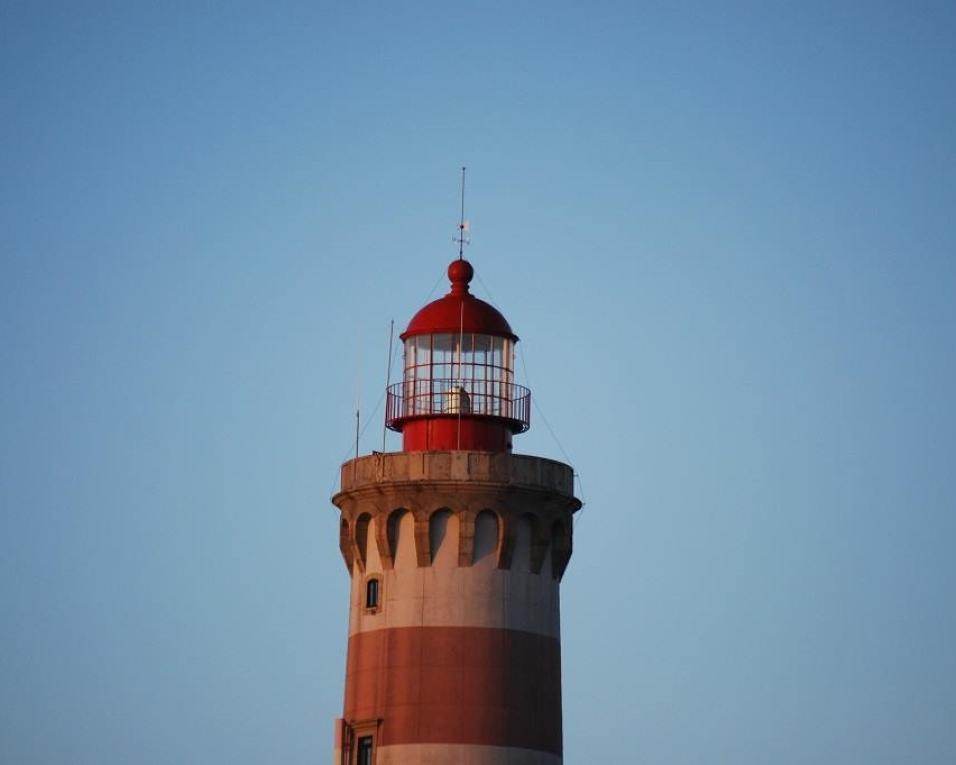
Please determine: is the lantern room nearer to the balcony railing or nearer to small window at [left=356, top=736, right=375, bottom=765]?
the balcony railing

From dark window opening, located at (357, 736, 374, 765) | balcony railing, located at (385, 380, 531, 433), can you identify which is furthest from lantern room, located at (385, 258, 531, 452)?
dark window opening, located at (357, 736, 374, 765)

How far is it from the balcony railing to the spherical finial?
2345 mm

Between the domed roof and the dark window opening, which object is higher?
the domed roof

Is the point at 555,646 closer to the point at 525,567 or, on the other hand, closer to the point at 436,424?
the point at 525,567

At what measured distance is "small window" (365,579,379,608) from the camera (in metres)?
50.7

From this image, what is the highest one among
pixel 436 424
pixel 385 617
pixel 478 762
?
pixel 436 424

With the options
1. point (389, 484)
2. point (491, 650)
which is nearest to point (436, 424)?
point (389, 484)

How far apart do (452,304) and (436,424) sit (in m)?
2.83

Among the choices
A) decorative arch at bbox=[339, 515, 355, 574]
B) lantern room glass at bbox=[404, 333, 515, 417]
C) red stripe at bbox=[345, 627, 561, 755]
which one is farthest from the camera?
lantern room glass at bbox=[404, 333, 515, 417]

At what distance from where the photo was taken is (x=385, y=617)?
165 feet

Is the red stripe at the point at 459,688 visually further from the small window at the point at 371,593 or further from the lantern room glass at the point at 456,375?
the lantern room glass at the point at 456,375

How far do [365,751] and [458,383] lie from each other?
840 centimetres

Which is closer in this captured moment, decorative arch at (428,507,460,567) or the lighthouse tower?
the lighthouse tower

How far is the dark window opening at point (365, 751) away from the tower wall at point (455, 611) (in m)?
0.21
